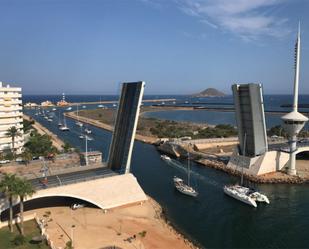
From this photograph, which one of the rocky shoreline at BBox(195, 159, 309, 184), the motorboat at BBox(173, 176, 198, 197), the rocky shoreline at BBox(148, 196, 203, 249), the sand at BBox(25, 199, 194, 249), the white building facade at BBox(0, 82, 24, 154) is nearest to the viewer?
the sand at BBox(25, 199, 194, 249)

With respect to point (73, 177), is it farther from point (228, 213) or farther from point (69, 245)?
point (228, 213)

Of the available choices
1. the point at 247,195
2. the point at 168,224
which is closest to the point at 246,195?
the point at 247,195

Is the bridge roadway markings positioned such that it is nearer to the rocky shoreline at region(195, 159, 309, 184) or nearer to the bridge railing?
the bridge railing

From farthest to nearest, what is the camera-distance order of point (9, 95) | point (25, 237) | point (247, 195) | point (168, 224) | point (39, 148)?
point (9, 95)
point (39, 148)
point (247, 195)
point (168, 224)
point (25, 237)

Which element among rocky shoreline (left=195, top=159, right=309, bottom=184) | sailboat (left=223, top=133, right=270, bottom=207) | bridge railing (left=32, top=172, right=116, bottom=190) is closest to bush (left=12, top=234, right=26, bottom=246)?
bridge railing (left=32, top=172, right=116, bottom=190)

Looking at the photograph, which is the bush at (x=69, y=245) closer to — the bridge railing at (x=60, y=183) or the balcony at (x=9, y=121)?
the bridge railing at (x=60, y=183)

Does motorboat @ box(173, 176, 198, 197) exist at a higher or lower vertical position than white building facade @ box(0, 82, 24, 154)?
lower
